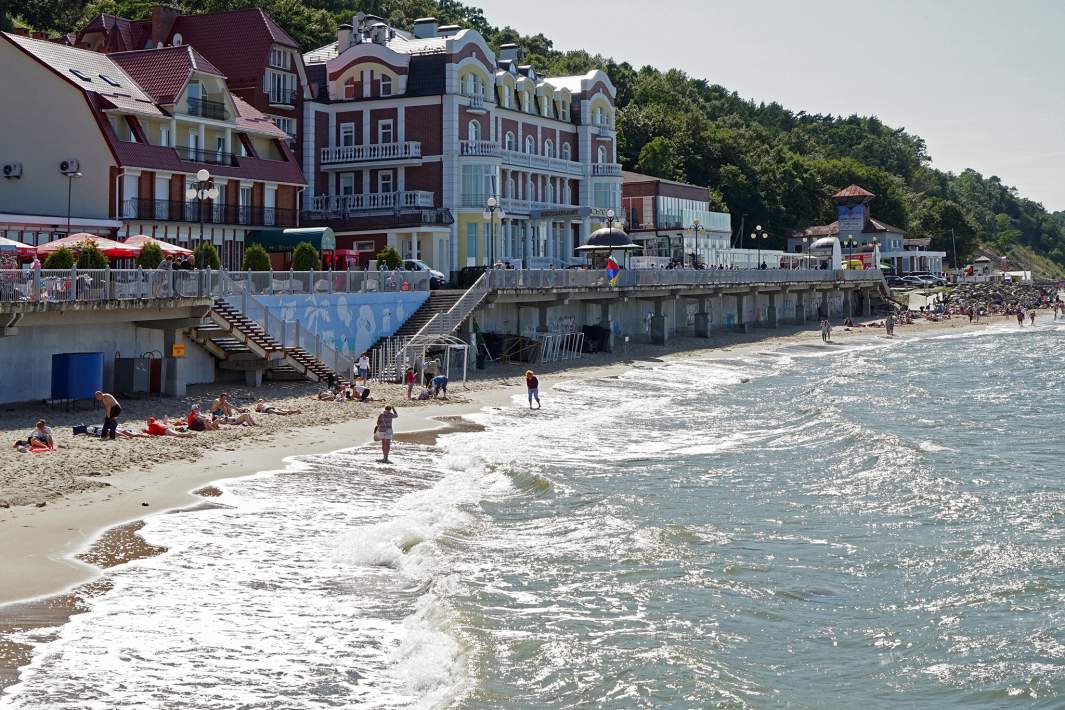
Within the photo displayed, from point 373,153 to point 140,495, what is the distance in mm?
42343

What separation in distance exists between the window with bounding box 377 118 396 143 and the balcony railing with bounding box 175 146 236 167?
39.0 feet

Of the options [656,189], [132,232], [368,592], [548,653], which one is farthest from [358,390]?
[656,189]

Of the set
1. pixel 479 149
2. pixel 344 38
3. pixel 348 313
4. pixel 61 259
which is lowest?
pixel 348 313

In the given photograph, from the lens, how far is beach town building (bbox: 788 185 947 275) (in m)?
117

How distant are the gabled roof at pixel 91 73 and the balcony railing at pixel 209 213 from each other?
370cm

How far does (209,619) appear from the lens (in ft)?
50.3

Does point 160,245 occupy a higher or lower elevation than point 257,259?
higher

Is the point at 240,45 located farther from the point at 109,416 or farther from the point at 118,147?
the point at 109,416

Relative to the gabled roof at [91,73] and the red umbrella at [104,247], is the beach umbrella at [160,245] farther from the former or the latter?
the gabled roof at [91,73]

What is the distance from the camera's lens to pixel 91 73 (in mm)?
48938

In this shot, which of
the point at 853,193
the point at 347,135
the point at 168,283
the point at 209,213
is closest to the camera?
the point at 168,283

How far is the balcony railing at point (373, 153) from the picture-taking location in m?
61.7

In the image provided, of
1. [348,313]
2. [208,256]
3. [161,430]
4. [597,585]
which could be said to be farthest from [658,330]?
[597,585]

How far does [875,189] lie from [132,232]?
338 ft
